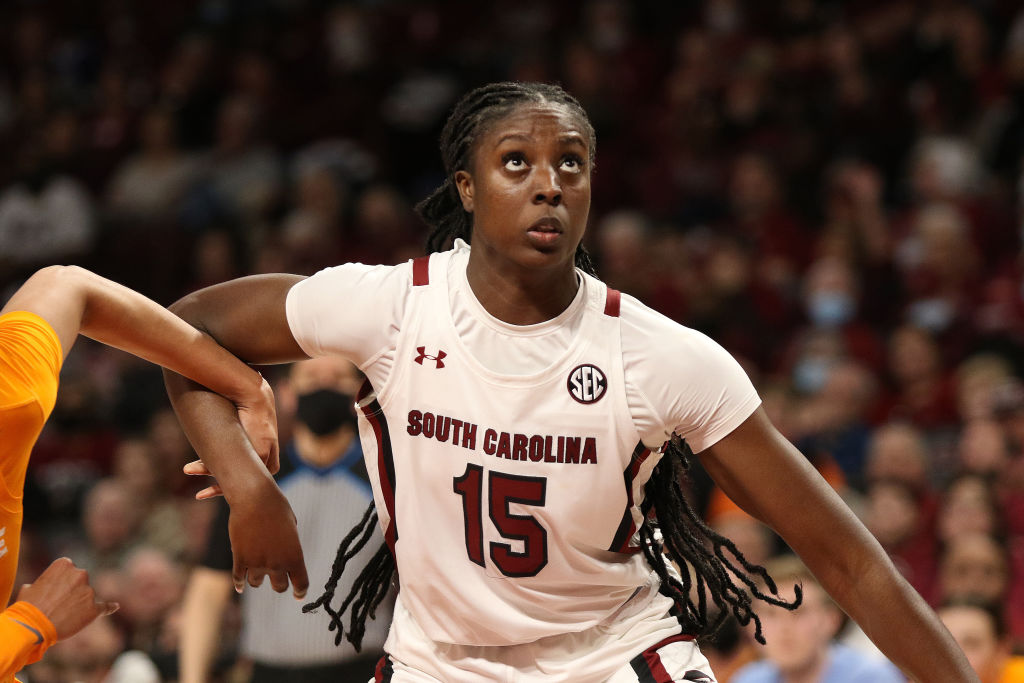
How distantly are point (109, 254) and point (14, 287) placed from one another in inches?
29.3

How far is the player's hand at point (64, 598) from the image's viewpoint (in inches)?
112

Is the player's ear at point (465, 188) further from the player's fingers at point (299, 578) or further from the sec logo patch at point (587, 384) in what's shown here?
the player's fingers at point (299, 578)

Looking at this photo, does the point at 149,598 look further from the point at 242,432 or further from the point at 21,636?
the point at 21,636

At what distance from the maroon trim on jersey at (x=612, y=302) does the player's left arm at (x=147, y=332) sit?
0.83 meters

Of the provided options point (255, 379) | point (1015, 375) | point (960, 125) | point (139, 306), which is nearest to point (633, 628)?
point (255, 379)

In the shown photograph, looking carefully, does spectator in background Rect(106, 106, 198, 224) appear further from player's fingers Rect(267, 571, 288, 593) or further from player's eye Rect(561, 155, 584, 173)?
player's eye Rect(561, 155, 584, 173)

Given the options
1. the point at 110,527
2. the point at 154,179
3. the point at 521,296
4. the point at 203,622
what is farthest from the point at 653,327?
the point at 154,179

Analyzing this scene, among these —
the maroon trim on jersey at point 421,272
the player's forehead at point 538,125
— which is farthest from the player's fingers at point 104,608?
the player's forehead at point 538,125

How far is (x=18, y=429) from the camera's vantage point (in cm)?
269

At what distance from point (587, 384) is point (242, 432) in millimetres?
818

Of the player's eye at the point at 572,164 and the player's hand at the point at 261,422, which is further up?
the player's eye at the point at 572,164

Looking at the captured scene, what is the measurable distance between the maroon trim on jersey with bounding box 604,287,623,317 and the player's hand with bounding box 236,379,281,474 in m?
0.82

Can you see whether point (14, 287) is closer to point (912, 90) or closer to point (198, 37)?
point (198, 37)

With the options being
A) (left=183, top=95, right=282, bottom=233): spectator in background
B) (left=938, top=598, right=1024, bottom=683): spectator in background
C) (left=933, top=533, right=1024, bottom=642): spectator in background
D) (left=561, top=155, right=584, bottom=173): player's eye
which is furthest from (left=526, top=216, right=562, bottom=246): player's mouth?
(left=183, top=95, right=282, bottom=233): spectator in background
